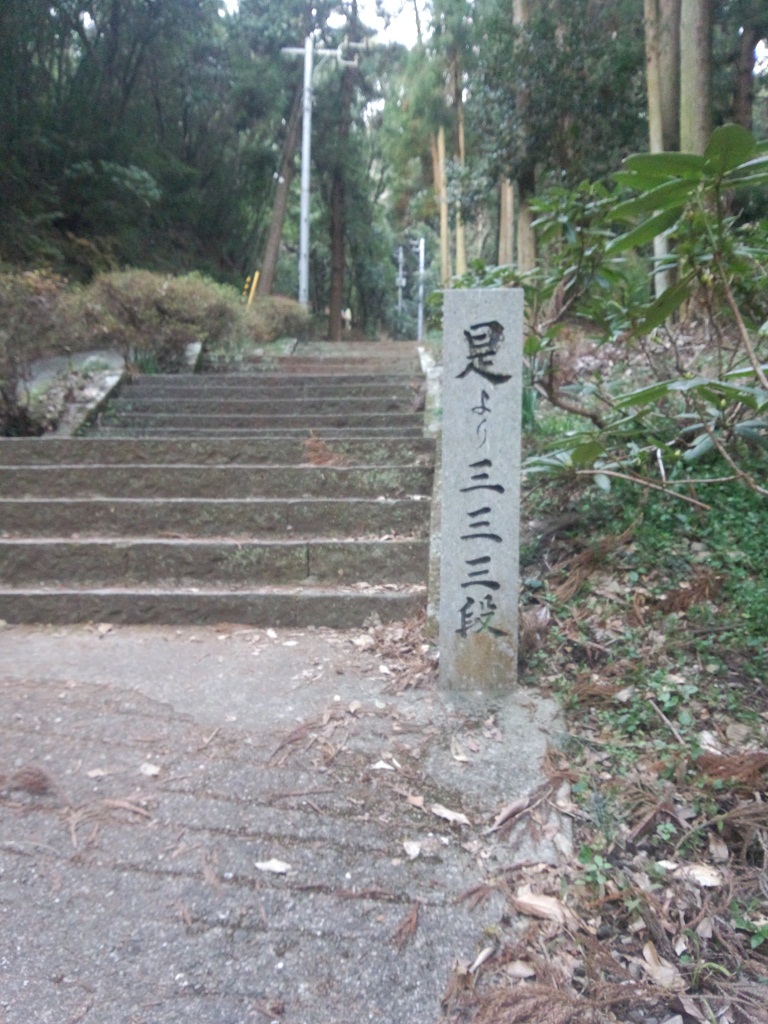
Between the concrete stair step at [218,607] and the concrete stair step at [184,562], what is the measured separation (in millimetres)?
199

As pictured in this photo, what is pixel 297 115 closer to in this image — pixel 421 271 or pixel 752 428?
pixel 421 271

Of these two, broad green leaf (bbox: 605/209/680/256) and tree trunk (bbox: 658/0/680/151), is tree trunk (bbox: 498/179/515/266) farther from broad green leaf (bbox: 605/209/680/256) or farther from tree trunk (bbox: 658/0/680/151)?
broad green leaf (bbox: 605/209/680/256)

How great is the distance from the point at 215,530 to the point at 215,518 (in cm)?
7

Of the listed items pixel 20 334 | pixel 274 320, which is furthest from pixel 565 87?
pixel 20 334

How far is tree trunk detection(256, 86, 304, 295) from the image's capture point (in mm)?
19172

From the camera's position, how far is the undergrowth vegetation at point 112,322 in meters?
6.07

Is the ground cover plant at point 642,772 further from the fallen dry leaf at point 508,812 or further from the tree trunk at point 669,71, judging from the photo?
the tree trunk at point 669,71

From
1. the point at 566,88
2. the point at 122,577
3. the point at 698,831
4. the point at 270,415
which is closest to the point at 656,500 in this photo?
the point at 698,831

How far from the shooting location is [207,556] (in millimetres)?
4598

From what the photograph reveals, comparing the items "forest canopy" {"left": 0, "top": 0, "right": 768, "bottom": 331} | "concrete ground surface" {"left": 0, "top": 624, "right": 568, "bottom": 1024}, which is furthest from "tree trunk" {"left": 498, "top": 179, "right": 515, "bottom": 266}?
"concrete ground surface" {"left": 0, "top": 624, "right": 568, "bottom": 1024}

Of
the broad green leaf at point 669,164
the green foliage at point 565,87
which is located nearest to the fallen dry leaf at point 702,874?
the broad green leaf at point 669,164

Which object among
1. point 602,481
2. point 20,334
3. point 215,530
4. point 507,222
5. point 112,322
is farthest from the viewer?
point 507,222

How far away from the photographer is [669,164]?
2.43 m

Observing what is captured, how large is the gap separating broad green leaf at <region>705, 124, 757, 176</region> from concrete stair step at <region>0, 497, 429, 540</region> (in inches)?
112
